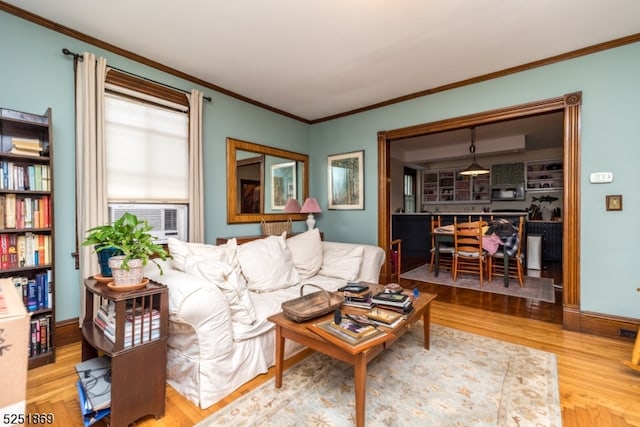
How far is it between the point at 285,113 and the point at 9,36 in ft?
9.01

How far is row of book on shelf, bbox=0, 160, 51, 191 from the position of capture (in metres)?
1.97

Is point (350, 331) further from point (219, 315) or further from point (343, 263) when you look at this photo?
point (343, 263)

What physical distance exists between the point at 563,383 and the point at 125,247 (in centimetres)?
275

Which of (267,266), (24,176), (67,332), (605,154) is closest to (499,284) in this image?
(605,154)

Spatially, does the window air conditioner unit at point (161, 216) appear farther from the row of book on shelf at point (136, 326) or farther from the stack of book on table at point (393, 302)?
the stack of book on table at point (393, 302)

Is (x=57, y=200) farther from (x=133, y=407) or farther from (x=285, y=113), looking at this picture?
(x=285, y=113)

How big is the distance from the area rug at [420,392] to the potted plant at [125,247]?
857mm

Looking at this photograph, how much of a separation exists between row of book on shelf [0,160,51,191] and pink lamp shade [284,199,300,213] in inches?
95.8

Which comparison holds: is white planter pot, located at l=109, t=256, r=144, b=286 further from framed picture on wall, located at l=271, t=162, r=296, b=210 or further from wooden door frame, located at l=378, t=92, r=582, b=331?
Result: wooden door frame, located at l=378, t=92, r=582, b=331

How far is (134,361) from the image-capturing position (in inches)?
56.7

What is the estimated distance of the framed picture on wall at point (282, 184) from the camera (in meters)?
4.07

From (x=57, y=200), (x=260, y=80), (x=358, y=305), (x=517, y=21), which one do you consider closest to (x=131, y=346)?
(x=358, y=305)

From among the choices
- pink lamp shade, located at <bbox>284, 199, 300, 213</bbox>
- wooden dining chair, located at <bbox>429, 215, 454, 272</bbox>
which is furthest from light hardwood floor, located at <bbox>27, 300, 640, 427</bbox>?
pink lamp shade, located at <bbox>284, 199, 300, 213</bbox>

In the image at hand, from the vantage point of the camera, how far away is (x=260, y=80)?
3.20 m
